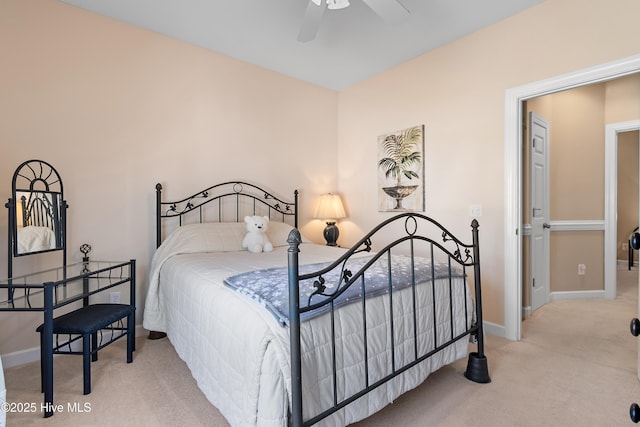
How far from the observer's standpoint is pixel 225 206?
130 inches

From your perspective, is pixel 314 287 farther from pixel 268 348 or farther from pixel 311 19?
pixel 311 19

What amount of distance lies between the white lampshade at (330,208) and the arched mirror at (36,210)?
95.1 inches

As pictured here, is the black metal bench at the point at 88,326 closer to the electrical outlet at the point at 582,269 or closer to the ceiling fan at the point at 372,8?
the ceiling fan at the point at 372,8

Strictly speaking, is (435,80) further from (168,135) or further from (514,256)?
(168,135)

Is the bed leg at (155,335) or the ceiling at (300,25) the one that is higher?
the ceiling at (300,25)

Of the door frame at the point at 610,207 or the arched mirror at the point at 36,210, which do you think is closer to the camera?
the arched mirror at the point at 36,210

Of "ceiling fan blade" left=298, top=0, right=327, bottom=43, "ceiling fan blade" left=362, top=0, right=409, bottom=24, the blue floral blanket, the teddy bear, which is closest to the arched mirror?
the teddy bear

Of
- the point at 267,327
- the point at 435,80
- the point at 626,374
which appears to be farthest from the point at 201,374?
the point at 435,80

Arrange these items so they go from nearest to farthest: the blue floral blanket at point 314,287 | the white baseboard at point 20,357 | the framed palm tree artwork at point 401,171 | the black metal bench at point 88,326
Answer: the blue floral blanket at point 314,287
the black metal bench at point 88,326
the white baseboard at point 20,357
the framed palm tree artwork at point 401,171

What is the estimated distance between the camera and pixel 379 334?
4.98ft

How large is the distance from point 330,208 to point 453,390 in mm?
2341

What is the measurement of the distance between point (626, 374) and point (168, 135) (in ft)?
12.8

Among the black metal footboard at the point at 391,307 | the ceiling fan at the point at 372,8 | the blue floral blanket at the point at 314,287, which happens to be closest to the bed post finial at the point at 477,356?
the black metal footboard at the point at 391,307

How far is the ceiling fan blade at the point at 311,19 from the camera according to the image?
6.62 ft
